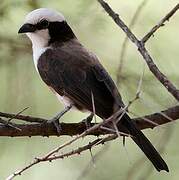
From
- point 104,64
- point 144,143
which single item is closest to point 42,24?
point 104,64

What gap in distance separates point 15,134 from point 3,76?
1985 mm

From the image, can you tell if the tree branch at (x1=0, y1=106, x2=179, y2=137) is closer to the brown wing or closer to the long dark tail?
the long dark tail

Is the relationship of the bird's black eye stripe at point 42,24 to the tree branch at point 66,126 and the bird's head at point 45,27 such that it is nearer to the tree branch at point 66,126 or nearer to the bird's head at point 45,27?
the bird's head at point 45,27

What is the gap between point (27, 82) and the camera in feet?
10.1

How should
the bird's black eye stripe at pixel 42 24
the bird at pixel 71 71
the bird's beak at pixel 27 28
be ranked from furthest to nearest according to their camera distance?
the bird's black eye stripe at pixel 42 24 → the bird's beak at pixel 27 28 → the bird at pixel 71 71

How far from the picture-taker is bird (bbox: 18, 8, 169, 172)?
2.68 meters

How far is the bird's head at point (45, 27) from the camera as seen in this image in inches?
123

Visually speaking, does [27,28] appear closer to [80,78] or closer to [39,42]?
[39,42]

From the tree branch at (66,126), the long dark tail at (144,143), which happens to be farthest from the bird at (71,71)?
the tree branch at (66,126)

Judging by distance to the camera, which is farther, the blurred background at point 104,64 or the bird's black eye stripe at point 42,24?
the bird's black eye stripe at point 42,24

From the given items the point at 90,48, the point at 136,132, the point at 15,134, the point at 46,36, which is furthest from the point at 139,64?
the point at 15,134

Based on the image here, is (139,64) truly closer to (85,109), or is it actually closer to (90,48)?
(90,48)

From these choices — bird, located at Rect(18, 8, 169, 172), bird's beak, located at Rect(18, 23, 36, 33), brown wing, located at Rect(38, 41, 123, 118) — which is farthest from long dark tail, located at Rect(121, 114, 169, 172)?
bird's beak, located at Rect(18, 23, 36, 33)

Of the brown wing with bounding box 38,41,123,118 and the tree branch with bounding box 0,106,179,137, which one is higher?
the tree branch with bounding box 0,106,179,137
